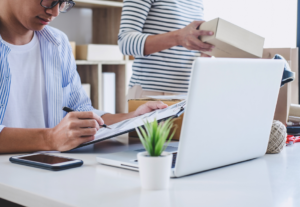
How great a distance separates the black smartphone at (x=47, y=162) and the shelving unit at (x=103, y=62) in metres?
1.79

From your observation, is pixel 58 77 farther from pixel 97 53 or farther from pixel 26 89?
pixel 97 53

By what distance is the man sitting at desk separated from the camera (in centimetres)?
114

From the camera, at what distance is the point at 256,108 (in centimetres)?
82

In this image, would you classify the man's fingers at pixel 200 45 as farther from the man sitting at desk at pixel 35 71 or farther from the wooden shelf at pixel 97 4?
the wooden shelf at pixel 97 4

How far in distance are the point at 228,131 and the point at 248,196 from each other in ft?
Answer: 0.59

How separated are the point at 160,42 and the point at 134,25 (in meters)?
0.16

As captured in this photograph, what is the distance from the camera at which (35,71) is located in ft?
4.25

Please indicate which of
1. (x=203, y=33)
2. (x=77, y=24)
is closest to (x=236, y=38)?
(x=203, y=33)

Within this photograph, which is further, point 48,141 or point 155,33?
point 155,33

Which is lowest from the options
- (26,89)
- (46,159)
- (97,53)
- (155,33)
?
(46,159)

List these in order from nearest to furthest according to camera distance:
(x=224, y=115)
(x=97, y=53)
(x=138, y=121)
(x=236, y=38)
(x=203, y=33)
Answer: (x=224, y=115)
(x=138, y=121)
(x=236, y=38)
(x=203, y=33)
(x=97, y=53)

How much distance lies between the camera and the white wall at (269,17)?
266cm

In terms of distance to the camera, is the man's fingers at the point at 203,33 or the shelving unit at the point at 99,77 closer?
the man's fingers at the point at 203,33

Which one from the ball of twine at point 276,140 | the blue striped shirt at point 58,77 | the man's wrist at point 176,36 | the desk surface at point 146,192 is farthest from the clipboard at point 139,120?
the man's wrist at point 176,36
